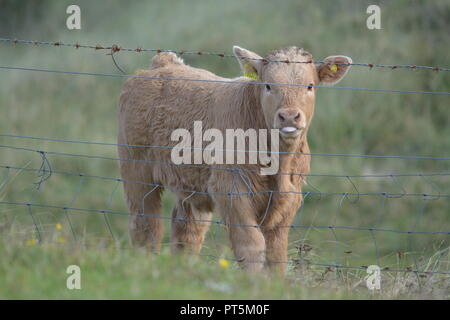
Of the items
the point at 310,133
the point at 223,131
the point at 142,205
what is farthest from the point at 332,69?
the point at 310,133

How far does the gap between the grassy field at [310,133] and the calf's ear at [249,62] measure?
1620 mm

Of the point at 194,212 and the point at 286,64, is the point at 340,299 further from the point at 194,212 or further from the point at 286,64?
the point at 194,212

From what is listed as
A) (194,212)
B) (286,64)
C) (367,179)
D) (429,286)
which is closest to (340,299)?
(429,286)

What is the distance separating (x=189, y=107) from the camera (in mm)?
7250

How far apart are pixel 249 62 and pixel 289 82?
0.54m

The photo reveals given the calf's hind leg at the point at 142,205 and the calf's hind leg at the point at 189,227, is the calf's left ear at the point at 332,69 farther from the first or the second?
the calf's hind leg at the point at 142,205

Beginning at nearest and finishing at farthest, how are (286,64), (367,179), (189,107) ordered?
(286,64)
(189,107)
(367,179)

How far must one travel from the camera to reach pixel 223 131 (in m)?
6.73

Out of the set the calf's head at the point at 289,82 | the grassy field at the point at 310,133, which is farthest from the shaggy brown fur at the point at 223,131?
the grassy field at the point at 310,133

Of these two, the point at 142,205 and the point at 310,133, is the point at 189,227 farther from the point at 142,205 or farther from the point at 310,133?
the point at 310,133

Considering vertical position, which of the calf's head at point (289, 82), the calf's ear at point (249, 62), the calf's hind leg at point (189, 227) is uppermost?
the calf's ear at point (249, 62)

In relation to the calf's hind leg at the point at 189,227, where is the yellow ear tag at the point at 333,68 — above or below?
above

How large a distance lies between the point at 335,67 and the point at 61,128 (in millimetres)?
11292

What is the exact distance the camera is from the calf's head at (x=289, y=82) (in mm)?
5902
